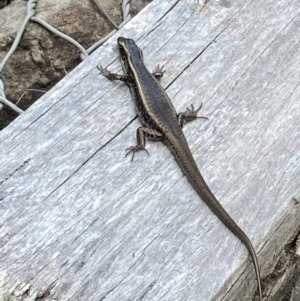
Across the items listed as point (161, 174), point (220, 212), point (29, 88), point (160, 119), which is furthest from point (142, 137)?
point (29, 88)

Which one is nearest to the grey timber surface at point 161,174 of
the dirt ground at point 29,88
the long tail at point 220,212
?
the long tail at point 220,212

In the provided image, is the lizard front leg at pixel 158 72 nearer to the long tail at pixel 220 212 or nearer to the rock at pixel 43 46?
the long tail at pixel 220 212

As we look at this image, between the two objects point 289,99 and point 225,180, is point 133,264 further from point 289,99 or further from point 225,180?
Answer: point 289,99

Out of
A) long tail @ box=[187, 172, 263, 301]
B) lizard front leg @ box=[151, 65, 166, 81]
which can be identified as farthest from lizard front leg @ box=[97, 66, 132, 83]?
long tail @ box=[187, 172, 263, 301]

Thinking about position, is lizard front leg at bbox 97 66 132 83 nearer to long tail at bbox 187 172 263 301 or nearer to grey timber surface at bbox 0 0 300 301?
grey timber surface at bbox 0 0 300 301

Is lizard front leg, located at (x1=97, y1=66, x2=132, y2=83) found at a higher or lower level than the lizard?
higher

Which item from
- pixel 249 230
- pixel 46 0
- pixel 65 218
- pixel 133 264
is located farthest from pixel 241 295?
pixel 46 0

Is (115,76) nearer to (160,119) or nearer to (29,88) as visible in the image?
(160,119)
